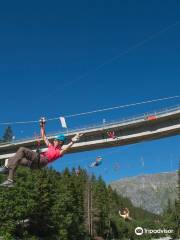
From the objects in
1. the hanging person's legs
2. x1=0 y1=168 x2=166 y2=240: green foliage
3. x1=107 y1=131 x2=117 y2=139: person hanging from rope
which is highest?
x1=107 y1=131 x2=117 y2=139: person hanging from rope

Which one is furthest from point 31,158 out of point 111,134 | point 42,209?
point 42,209

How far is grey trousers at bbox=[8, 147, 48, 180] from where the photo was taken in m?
15.6

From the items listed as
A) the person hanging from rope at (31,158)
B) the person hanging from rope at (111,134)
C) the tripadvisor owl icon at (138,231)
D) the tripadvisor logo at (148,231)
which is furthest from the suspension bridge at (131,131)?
the tripadvisor owl icon at (138,231)

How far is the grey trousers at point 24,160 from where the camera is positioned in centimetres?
1562

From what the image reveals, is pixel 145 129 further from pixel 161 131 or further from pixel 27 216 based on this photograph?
pixel 27 216

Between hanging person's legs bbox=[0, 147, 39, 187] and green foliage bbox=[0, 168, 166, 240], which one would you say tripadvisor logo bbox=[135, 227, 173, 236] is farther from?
hanging person's legs bbox=[0, 147, 39, 187]

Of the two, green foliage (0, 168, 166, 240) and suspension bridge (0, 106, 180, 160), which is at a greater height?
suspension bridge (0, 106, 180, 160)

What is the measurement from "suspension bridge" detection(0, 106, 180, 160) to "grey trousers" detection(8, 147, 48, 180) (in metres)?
47.6

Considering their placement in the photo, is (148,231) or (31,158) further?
(148,231)

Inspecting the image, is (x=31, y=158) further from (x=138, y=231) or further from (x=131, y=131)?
(x=138, y=231)

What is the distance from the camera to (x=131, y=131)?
222ft

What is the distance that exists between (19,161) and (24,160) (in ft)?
0.69

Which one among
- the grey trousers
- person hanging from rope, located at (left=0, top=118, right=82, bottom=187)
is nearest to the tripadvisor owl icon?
person hanging from rope, located at (left=0, top=118, right=82, bottom=187)

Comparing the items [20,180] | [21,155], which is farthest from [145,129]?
[21,155]
